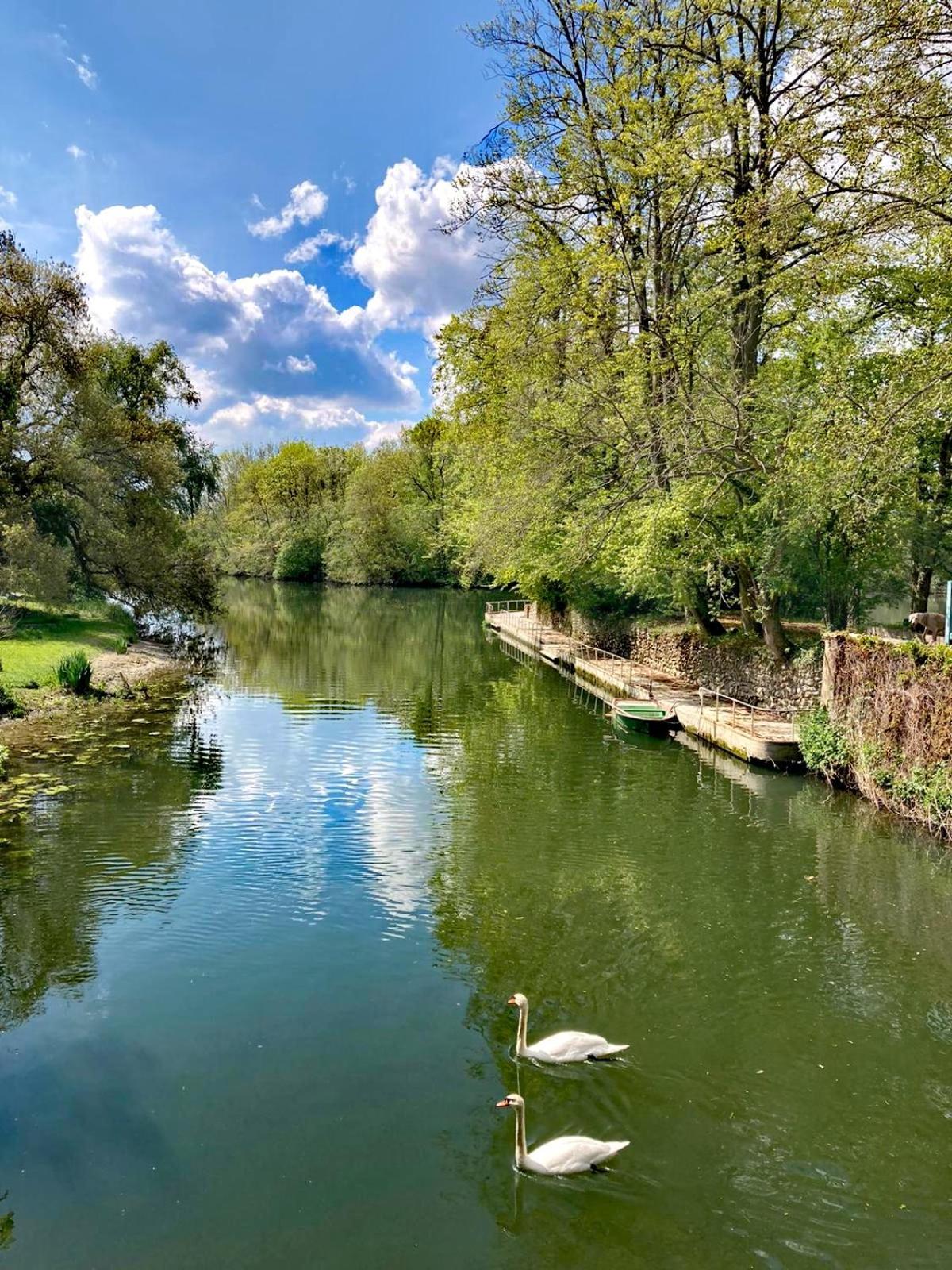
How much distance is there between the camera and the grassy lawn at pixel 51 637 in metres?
23.5

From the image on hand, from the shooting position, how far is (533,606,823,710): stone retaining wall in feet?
75.8

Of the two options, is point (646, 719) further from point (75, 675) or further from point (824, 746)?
point (75, 675)

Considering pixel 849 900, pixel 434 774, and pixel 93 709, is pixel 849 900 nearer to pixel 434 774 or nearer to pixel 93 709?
pixel 434 774

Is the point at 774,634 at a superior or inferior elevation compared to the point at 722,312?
inferior

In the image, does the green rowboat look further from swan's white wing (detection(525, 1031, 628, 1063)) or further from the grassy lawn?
the grassy lawn

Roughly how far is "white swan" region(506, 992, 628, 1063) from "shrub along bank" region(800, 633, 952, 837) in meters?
10.3

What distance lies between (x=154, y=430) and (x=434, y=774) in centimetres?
2076

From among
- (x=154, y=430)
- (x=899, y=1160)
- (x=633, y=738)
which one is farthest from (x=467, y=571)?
(x=899, y=1160)

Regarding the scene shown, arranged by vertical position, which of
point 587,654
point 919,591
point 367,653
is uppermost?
point 919,591

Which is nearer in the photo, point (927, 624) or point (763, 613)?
point (763, 613)

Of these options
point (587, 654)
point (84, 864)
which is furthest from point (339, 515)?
point (84, 864)

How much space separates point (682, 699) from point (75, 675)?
1862 centimetres

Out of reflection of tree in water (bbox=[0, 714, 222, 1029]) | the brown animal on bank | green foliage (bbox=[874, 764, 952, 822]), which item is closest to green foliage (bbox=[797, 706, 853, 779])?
green foliage (bbox=[874, 764, 952, 822])

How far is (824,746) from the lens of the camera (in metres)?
18.6
